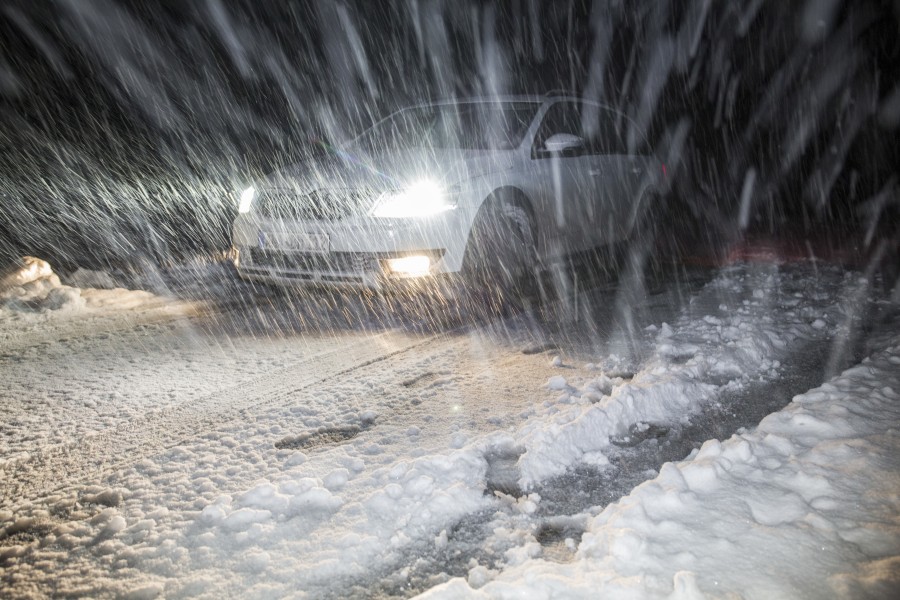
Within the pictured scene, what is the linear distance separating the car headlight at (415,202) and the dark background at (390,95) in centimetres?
183

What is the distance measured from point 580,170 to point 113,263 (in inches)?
207

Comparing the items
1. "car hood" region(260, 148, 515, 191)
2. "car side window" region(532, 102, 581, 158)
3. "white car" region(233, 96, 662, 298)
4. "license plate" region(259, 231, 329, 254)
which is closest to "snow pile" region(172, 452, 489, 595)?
"white car" region(233, 96, 662, 298)

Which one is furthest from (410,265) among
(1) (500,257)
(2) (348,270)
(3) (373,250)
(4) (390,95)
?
(4) (390,95)

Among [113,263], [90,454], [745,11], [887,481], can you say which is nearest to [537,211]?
[887,481]

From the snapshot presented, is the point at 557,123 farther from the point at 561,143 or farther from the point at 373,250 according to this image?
the point at 373,250

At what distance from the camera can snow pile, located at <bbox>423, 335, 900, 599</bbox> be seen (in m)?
1.49

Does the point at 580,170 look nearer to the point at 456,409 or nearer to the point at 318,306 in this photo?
the point at 318,306

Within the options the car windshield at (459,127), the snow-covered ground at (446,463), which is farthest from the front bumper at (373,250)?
the car windshield at (459,127)

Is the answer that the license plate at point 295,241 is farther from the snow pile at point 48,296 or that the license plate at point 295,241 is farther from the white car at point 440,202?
the snow pile at point 48,296

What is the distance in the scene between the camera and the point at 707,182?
38.7ft

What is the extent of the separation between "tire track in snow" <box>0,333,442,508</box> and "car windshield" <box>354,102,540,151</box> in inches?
77.4

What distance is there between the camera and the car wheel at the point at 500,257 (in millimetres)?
4023

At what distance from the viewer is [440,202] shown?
389cm

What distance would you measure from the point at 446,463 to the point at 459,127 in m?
3.42
